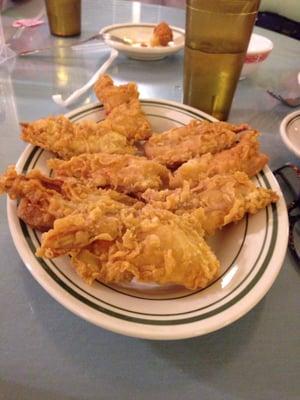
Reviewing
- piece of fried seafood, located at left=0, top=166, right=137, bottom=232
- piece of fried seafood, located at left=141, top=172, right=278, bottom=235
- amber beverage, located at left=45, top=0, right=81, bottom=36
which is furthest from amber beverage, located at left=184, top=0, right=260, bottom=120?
amber beverage, located at left=45, top=0, right=81, bottom=36

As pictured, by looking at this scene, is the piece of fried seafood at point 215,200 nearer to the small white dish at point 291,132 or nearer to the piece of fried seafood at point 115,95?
the small white dish at point 291,132

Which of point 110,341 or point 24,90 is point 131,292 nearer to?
point 110,341

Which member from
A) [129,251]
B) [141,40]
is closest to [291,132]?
[129,251]

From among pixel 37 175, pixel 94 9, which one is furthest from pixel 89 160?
pixel 94 9

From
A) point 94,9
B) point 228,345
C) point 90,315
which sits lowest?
point 228,345

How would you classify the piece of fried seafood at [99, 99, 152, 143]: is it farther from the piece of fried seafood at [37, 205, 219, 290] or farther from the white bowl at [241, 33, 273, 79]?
the white bowl at [241, 33, 273, 79]
